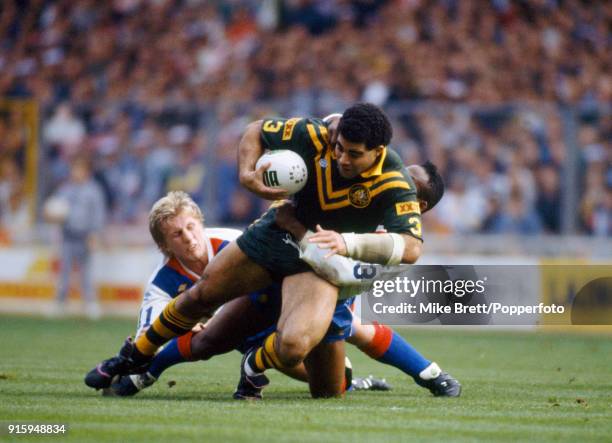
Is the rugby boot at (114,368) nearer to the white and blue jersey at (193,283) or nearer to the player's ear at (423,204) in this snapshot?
the white and blue jersey at (193,283)

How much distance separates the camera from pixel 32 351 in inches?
433

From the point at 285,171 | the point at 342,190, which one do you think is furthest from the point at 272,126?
the point at 342,190

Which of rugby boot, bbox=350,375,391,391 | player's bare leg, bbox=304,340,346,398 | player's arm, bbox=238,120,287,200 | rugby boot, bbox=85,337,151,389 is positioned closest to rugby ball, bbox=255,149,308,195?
player's arm, bbox=238,120,287,200

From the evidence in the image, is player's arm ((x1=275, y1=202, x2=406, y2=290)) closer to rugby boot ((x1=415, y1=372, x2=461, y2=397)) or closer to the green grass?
the green grass

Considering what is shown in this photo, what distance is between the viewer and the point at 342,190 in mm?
7145

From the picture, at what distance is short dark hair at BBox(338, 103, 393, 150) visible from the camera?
6.68 m

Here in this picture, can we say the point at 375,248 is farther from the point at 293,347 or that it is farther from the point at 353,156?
the point at 293,347

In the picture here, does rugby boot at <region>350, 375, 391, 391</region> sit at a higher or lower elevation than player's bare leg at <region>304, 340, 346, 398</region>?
lower

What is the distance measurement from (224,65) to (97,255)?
4067 mm

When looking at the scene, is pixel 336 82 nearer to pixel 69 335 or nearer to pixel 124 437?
pixel 69 335

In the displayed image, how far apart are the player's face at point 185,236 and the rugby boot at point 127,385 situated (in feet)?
2.71

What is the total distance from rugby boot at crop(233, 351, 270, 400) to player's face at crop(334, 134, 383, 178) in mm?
1328

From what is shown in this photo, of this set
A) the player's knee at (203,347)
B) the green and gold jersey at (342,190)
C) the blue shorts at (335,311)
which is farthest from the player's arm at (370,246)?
the player's knee at (203,347)

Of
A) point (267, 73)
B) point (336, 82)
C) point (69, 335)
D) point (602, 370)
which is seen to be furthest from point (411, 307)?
point (267, 73)
